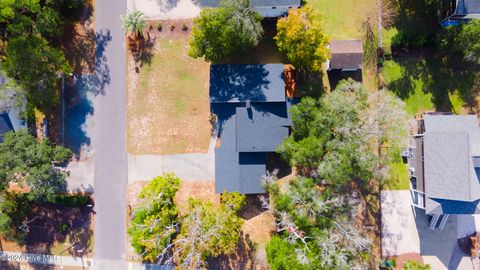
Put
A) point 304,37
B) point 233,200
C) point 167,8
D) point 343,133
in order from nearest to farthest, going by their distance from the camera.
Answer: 1. point 343,133
2. point 304,37
3. point 233,200
4. point 167,8

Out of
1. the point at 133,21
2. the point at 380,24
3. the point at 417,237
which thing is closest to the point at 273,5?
the point at 380,24

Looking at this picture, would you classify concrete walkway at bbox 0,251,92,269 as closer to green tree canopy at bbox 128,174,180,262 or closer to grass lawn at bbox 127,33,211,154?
green tree canopy at bbox 128,174,180,262

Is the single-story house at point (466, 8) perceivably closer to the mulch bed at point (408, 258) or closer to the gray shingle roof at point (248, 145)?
the gray shingle roof at point (248, 145)

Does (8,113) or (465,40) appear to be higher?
(465,40)

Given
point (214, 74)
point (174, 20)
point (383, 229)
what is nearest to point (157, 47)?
point (174, 20)

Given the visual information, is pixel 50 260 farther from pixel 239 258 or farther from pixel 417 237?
pixel 417 237

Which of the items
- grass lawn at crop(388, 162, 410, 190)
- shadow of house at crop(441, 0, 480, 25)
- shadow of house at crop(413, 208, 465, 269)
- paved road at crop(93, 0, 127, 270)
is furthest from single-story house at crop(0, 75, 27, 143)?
shadow of house at crop(441, 0, 480, 25)

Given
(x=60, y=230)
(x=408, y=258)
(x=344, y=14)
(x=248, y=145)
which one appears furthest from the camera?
(x=344, y=14)

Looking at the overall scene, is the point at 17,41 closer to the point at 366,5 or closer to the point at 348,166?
the point at 348,166
